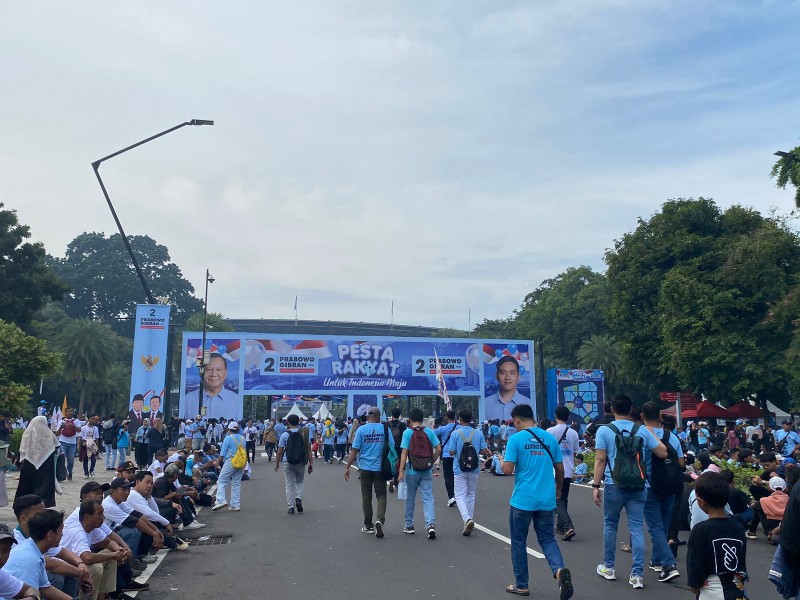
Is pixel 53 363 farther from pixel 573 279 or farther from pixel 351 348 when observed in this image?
pixel 573 279

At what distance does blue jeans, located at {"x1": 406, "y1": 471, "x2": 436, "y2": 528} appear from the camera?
1143 centimetres

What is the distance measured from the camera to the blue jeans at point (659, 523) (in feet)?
27.9

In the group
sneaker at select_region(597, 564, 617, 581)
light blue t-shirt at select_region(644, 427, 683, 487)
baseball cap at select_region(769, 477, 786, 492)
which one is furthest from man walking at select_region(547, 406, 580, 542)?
baseball cap at select_region(769, 477, 786, 492)

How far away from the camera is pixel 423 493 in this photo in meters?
11.4

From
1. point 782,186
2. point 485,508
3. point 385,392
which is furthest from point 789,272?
point 485,508

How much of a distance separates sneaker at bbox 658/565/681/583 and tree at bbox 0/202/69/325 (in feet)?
129

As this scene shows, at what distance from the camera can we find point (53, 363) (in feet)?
70.3

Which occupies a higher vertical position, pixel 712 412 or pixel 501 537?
pixel 712 412

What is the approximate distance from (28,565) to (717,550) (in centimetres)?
485

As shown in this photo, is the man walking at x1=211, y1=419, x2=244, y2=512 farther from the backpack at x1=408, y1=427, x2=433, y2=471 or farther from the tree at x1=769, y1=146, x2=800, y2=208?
the tree at x1=769, y1=146, x2=800, y2=208

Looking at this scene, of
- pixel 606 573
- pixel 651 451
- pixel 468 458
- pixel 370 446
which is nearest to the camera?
pixel 606 573

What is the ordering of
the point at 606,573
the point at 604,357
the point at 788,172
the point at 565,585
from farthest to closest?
1. the point at 604,357
2. the point at 788,172
3. the point at 606,573
4. the point at 565,585

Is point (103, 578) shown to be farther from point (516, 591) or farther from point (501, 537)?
point (501, 537)

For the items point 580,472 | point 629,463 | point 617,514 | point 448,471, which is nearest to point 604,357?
point 580,472
